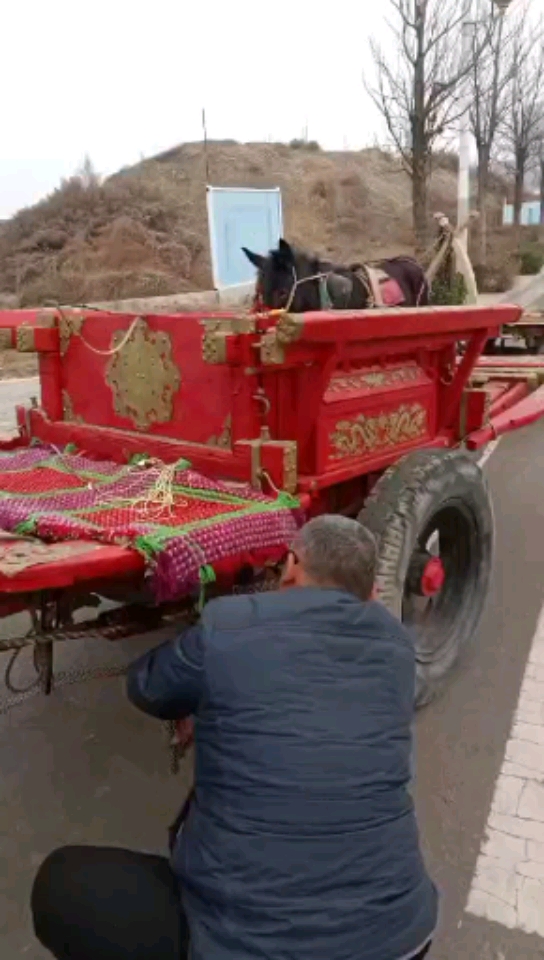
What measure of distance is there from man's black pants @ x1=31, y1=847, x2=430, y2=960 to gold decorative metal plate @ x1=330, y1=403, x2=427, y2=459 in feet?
5.28

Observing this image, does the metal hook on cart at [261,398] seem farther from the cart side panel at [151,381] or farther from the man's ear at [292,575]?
the man's ear at [292,575]

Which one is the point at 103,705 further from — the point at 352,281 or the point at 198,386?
the point at 352,281

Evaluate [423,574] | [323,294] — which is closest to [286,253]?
[323,294]

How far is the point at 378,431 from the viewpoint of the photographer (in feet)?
10.7

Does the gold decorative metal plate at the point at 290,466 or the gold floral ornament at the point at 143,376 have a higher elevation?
the gold floral ornament at the point at 143,376

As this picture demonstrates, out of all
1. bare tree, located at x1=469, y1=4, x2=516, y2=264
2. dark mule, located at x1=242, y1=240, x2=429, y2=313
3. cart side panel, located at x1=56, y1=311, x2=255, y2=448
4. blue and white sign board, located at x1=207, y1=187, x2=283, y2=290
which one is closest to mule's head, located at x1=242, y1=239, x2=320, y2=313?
dark mule, located at x1=242, y1=240, x2=429, y2=313

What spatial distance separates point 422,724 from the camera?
10.9 ft

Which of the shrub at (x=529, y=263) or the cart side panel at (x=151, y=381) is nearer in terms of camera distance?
the cart side panel at (x=151, y=381)

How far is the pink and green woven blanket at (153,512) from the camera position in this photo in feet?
7.03

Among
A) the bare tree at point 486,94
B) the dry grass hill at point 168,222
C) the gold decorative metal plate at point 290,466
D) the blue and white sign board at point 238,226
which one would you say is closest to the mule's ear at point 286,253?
the gold decorative metal plate at point 290,466

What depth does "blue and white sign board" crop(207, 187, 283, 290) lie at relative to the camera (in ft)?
24.3

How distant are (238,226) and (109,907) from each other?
22.3 ft

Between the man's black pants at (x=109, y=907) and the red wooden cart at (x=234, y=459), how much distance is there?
0.59 m

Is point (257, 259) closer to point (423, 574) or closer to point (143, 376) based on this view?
point (143, 376)
